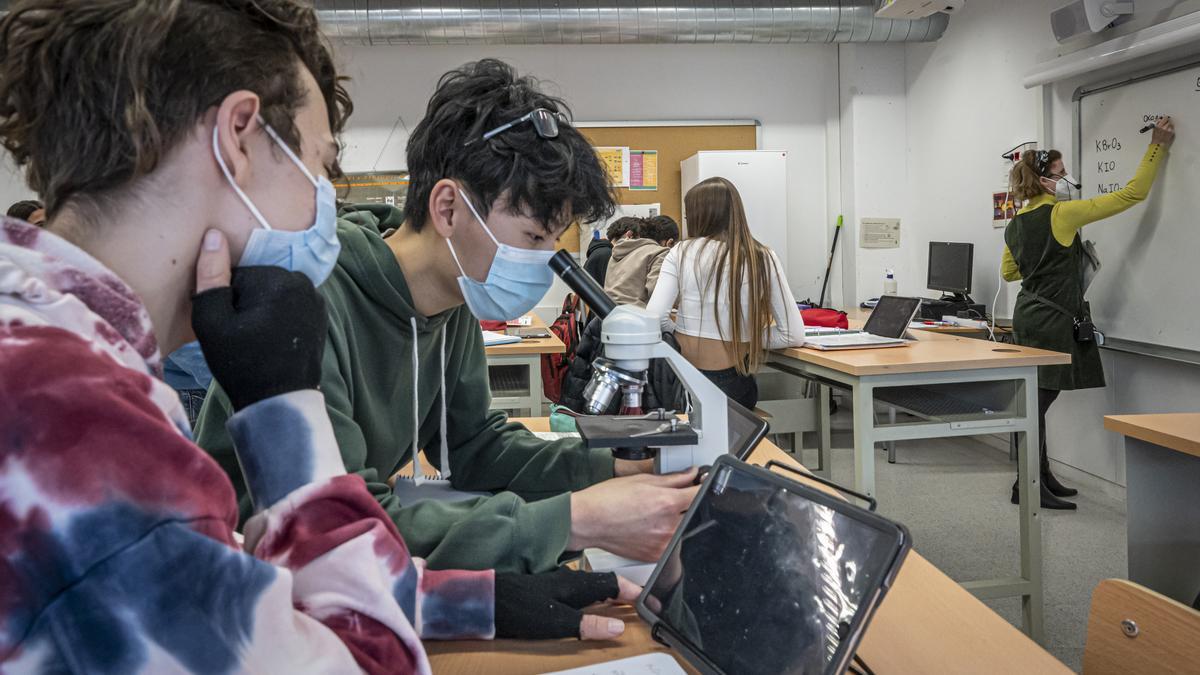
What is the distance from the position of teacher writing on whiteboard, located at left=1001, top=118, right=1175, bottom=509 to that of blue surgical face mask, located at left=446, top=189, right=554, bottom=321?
9.78 feet

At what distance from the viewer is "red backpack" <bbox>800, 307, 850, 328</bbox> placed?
398 centimetres

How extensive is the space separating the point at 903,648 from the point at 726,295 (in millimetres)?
2410

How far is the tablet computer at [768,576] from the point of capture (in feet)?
2.09

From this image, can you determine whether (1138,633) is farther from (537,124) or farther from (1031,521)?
(1031,521)

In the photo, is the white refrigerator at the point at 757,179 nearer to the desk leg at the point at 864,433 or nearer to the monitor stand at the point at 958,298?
the monitor stand at the point at 958,298

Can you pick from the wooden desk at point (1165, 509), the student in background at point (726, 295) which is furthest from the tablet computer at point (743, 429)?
the student in background at point (726, 295)

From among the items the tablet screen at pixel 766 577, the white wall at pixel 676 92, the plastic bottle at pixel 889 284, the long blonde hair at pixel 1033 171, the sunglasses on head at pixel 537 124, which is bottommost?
the tablet screen at pixel 766 577

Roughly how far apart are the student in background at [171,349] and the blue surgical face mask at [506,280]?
1.74 ft

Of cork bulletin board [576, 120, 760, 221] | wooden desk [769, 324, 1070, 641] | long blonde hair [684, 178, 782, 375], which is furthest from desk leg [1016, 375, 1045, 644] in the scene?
cork bulletin board [576, 120, 760, 221]

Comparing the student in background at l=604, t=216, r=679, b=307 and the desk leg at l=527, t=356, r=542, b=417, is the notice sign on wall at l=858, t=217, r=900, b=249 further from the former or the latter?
the desk leg at l=527, t=356, r=542, b=417

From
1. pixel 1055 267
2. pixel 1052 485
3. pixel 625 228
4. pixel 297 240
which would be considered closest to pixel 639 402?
pixel 297 240

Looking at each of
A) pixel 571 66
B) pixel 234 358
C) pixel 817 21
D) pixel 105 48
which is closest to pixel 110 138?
pixel 105 48

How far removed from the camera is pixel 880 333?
11.3ft

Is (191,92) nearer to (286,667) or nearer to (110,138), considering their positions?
(110,138)
